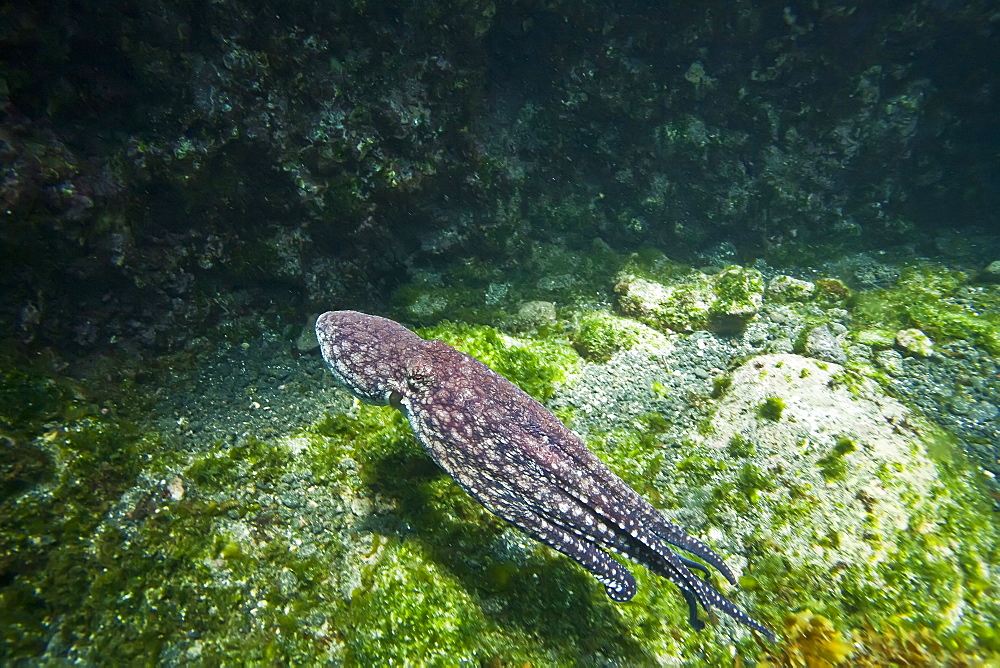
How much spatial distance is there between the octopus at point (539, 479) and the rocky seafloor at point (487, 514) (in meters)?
0.73

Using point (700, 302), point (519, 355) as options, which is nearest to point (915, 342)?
point (700, 302)

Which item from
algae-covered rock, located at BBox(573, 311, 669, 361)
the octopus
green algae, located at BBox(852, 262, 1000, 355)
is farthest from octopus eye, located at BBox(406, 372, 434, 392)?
green algae, located at BBox(852, 262, 1000, 355)

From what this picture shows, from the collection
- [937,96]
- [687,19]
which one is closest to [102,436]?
[687,19]

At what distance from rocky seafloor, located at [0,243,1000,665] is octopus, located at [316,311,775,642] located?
2.40 ft

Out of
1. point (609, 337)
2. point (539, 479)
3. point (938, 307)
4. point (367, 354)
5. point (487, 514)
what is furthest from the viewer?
point (938, 307)

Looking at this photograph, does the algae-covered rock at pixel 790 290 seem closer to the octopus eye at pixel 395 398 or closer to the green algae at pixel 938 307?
the green algae at pixel 938 307

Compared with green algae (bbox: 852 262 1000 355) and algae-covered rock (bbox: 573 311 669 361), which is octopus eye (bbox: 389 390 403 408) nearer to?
algae-covered rock (bbox: 573 311 669 361)

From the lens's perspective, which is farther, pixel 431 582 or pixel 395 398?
pixel 395 398

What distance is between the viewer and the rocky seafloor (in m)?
3.27

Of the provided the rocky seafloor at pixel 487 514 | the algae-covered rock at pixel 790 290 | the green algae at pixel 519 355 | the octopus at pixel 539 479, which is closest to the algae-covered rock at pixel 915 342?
the rocky seafloor at pixel 487 514

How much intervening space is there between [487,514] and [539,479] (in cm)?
118

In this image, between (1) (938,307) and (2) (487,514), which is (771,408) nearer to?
(2) (487,514)

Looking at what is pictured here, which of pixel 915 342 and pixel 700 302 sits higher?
pixel 700 302

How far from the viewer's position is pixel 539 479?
10.8 ft
